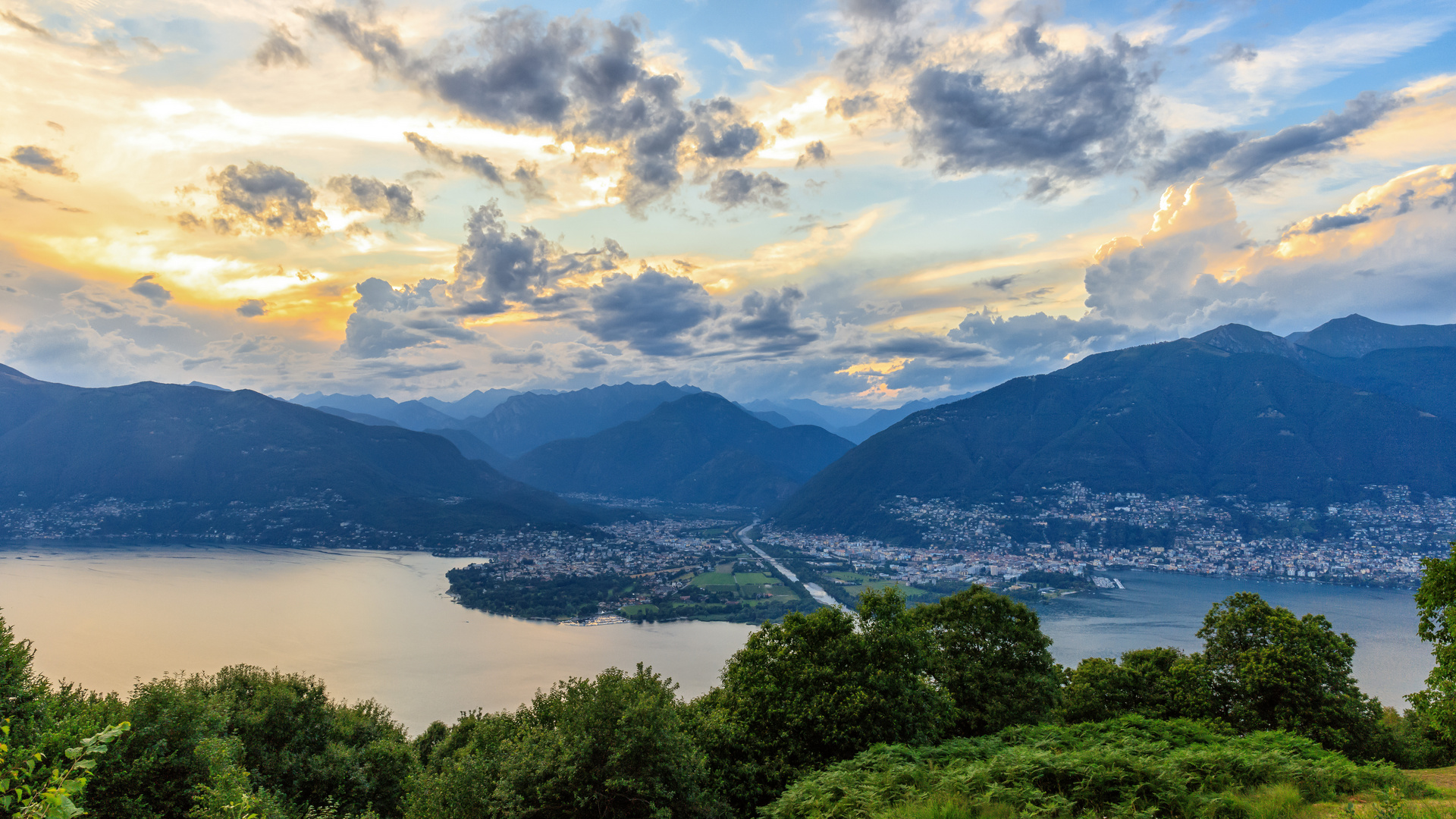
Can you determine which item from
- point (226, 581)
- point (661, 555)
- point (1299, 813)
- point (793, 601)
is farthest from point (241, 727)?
point (661, 555)

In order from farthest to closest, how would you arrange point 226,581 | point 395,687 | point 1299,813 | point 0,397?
1. point 0,397
2. point 226,581
3. point 395,687
4. point 1299,813

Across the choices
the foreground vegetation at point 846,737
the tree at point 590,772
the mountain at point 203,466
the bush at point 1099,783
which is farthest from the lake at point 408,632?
the mountain at point 203,466

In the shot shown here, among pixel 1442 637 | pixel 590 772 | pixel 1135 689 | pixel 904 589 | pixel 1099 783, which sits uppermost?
pixel 1442 637

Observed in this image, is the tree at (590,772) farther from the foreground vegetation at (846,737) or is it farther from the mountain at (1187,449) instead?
the mountain at (1187,449)

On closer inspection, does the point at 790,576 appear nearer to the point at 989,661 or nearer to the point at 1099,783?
the point at 989,661

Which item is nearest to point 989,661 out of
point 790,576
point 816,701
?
point 816,701

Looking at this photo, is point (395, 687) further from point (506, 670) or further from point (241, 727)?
point (241, 727)

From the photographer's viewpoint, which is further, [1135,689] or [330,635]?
[330,635]
